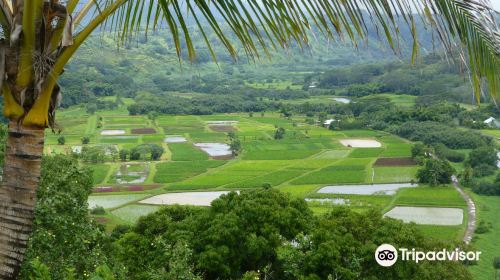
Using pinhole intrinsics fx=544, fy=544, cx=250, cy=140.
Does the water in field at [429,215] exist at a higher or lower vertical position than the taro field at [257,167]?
higher

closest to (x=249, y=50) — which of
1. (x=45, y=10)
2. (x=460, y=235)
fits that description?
(x=45, y=10)

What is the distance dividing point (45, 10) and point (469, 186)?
3138 centimetres

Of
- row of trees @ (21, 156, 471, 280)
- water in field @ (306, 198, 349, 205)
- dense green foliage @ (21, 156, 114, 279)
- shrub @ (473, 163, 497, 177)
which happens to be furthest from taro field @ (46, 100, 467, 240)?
dense green foliage @ (21, 156, 114, 279)

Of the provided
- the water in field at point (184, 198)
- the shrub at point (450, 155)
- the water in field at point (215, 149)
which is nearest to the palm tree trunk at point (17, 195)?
the water in field at point (184, 198)

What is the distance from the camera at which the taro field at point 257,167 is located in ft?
86.5

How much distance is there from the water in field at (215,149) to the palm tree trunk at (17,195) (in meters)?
36.8

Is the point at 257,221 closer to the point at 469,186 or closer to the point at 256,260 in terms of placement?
the point at 256,260

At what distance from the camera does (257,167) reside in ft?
115

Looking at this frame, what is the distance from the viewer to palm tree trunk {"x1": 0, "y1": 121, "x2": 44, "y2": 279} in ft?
6.40

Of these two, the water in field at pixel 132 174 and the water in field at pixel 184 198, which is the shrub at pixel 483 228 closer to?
the water in field at pixel 184 198

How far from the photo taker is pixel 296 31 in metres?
1.89

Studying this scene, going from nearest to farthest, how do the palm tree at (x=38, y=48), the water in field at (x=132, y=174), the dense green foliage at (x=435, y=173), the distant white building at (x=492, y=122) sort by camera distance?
the palm tree at (x=38, y=48) → the dense green foliage at (x=435, y=173) → the water in field at (x=132, y=174) → the distant white building at (x=492, y=122)

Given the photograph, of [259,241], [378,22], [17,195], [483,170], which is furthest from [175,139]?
[378,22]

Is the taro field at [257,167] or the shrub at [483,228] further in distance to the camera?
the taro field at [257,167]
